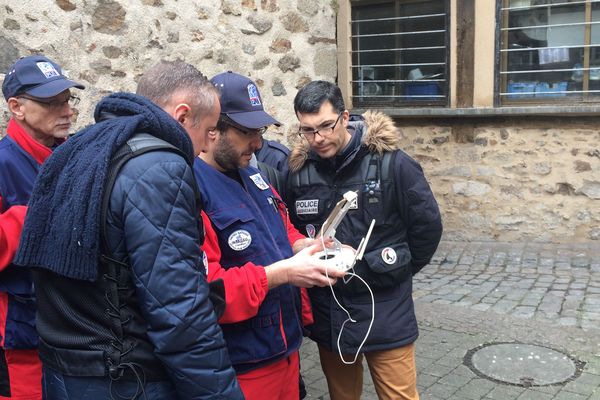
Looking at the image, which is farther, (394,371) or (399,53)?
(399,53)

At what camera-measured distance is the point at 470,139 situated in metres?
7.16

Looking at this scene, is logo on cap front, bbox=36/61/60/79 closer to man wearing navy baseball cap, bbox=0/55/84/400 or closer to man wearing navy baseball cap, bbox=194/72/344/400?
man wearing navy baseball cap, bbox=0/55/84/400

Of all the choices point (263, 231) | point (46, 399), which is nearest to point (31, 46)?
point (263, 231)

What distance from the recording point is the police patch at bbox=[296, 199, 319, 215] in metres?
2.90

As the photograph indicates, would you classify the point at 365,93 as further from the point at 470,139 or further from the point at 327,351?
the point at 327,351

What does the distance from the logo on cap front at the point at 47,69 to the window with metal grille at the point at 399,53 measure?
17.5 feet

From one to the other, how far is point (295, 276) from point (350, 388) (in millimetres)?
1096

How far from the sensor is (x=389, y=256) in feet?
9.07

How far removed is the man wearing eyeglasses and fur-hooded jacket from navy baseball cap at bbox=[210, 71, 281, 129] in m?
0.49

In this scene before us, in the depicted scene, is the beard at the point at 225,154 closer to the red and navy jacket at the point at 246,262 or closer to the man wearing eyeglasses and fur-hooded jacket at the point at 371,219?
the red and navy jacket at the point at 246,262

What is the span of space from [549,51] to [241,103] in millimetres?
5468

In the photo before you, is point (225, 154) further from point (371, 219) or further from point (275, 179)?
point (371, 219)

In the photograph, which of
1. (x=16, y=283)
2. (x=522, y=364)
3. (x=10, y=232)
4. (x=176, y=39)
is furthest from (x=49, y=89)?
(x=522, y=364)

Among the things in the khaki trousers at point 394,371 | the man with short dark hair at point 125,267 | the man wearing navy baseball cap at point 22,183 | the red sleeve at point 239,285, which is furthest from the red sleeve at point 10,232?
the khaki trousers at point 394,371
